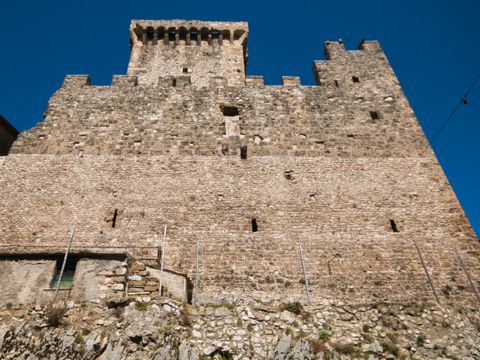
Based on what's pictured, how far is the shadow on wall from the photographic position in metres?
14.0

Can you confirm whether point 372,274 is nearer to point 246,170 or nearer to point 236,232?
point 236,232

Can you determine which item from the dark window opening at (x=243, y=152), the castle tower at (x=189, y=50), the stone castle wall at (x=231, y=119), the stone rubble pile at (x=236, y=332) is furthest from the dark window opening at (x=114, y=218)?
the castle tower at (x=189, y=50)

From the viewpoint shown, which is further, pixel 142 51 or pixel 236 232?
pixel 142 51

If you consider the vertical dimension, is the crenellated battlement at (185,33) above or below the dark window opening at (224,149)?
above

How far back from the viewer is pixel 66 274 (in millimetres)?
8195

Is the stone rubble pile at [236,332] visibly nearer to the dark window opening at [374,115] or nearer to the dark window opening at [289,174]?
the dark window opening at [289,174]

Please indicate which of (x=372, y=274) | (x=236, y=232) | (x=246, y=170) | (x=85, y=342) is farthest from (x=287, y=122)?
(x=85, y=342)

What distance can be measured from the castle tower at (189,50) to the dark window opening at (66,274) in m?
9.10

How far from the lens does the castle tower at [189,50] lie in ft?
53.0

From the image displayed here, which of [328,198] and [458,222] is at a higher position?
[328,198]

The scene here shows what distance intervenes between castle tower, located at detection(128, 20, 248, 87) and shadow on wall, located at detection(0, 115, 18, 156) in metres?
4.96

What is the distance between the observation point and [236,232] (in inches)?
413

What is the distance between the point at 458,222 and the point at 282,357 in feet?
22.6

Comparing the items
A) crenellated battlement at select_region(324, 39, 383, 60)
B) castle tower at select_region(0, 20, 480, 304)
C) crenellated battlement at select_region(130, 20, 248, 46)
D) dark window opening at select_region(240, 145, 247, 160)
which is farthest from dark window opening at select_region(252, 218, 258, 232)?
crenellated battlement at select_region(130, 20, 248, 46)
